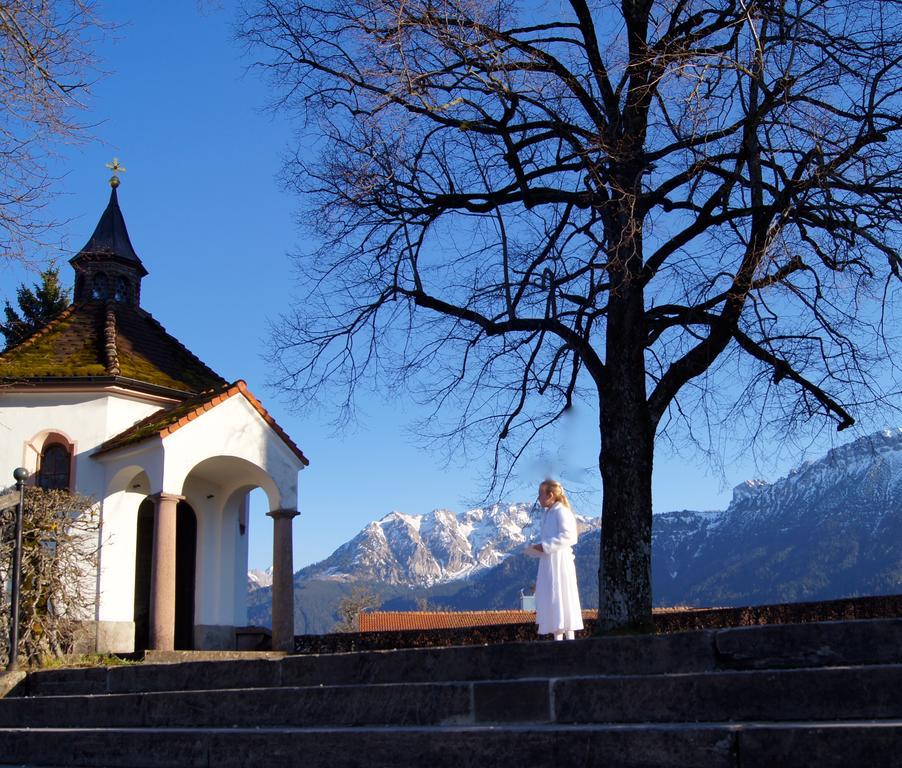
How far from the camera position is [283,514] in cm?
2056

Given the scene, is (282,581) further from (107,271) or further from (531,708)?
(531,708)

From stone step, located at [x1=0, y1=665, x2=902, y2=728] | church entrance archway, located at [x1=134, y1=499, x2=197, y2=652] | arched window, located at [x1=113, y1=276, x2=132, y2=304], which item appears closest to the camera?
stone step, located at [x1=0, y1=665, x2=902, y2=728]

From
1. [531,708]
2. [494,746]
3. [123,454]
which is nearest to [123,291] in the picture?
[123,454]

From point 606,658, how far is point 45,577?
10989mm

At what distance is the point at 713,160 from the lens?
43.4 feet

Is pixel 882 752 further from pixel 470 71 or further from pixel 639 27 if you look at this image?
pixel 639 27

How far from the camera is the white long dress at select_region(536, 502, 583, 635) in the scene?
11.5 metres

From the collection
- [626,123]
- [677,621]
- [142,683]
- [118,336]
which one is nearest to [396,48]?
[626,123]

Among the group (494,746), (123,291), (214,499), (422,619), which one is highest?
(123,291)

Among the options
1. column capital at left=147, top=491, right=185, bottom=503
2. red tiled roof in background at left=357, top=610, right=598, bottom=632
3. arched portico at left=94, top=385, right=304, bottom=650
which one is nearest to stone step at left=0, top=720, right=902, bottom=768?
arched portico at left=94, top=385, right=304, bottom=650

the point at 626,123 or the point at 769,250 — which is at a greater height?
the point at 626,123

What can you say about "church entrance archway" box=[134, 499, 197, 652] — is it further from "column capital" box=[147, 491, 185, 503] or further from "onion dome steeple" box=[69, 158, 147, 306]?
"onion dome steeple" box=[69, 158, 147, 306]

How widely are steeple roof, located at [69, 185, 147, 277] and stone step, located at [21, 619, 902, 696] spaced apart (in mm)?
18338

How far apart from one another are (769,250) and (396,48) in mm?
4948
